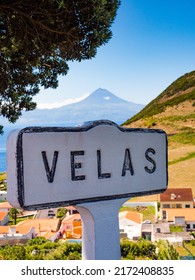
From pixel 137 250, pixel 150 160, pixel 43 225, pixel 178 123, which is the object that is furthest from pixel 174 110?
pixel 150 160

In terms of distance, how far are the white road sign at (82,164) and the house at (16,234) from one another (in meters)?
19.9

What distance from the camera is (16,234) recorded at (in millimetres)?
22703

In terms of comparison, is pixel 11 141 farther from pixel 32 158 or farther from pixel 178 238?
pixel 178 238

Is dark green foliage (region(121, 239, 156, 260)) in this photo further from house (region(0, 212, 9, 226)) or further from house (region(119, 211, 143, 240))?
house (region(0, 212, 9, 226))

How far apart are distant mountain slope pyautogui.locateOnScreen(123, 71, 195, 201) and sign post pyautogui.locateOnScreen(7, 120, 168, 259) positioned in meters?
30.0

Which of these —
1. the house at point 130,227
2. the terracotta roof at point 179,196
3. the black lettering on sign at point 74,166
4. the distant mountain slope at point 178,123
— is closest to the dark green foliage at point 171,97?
the distant mountain slope at point 178,123

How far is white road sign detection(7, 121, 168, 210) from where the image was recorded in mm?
1806

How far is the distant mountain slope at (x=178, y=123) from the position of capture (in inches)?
1417

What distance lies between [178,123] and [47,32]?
47.4 m

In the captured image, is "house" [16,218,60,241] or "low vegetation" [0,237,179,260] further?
"house" [16,218,60,241]

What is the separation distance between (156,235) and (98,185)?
58.3ft

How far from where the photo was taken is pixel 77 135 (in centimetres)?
195

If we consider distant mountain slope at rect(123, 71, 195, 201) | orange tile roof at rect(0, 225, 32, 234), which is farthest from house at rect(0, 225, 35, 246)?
distant mountain slope at rect(123, 71, 195, 201)

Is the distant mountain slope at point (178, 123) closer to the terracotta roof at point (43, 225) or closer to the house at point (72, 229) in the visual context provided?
the terracotta roof at point (43, 225)
